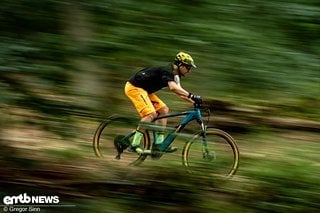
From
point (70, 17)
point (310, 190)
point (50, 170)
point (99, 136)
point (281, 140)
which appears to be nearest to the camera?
point (70, 17)

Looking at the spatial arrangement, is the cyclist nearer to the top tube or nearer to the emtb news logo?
the top tube

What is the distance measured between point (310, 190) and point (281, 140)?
8.38 feet

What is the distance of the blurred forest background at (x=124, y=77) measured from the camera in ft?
10.6

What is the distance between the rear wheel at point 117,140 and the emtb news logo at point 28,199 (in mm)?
442

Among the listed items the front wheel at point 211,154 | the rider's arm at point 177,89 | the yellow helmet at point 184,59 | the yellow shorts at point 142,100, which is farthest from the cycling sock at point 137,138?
the yellow helmet at point 184,59

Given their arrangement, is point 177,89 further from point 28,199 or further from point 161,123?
point 28,199

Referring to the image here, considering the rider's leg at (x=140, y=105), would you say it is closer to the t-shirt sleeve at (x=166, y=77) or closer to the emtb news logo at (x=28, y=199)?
the t-shirt sleeve at (x=166, y=77)

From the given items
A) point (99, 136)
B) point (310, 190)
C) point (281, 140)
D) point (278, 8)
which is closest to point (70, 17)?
point (99, 136)

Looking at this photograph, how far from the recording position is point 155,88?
4.45 m

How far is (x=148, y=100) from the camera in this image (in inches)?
178

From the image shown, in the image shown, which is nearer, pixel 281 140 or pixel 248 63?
pixel 248 63

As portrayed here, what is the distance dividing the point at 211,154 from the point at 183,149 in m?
0.42

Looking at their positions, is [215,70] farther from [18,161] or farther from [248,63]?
[18,161]

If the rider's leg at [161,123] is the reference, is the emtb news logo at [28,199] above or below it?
below
